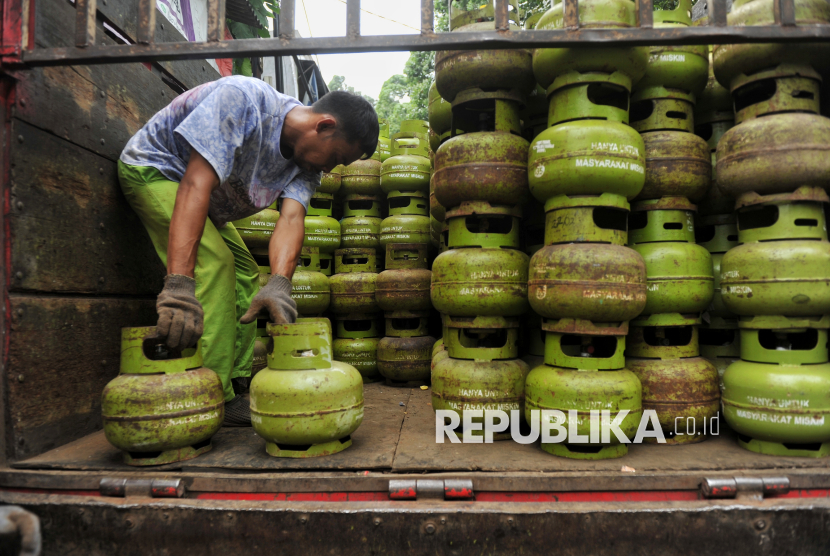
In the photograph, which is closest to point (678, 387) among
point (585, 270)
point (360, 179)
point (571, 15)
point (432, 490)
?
point (585, 270)

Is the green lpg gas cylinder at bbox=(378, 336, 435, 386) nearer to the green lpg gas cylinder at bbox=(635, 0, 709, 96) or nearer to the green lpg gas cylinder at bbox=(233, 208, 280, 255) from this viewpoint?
the green lpg gas cylinder at bbox=(233, 208, 280, 255)

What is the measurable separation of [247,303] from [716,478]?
287cm

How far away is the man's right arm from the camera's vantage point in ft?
7.43

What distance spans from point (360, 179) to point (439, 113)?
5.88ft

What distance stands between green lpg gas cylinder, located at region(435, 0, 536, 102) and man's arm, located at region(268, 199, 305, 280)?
1.18 metres

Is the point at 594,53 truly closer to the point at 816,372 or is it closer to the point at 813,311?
the point at 813,311

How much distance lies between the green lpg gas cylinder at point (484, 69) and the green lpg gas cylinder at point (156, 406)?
2.04 meters

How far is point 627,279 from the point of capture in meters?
2.32

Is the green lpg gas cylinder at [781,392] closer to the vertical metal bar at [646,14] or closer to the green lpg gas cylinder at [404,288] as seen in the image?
the vertical metal bar at [646,14]

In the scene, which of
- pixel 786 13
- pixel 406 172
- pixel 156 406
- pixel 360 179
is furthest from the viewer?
pixel 360 179

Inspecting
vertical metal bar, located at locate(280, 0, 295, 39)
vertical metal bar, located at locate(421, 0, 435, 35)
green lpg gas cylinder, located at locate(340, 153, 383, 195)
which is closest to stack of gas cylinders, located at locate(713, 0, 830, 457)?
vertical metal bar, located at locate(421, 0, 435, 35)

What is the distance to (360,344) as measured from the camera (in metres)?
4.48

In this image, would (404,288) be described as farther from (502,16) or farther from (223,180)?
(502,16)

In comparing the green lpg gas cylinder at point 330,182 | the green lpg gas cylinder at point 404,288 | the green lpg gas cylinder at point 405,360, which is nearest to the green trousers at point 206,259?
the green lpg gas cylinder at point 405,360
